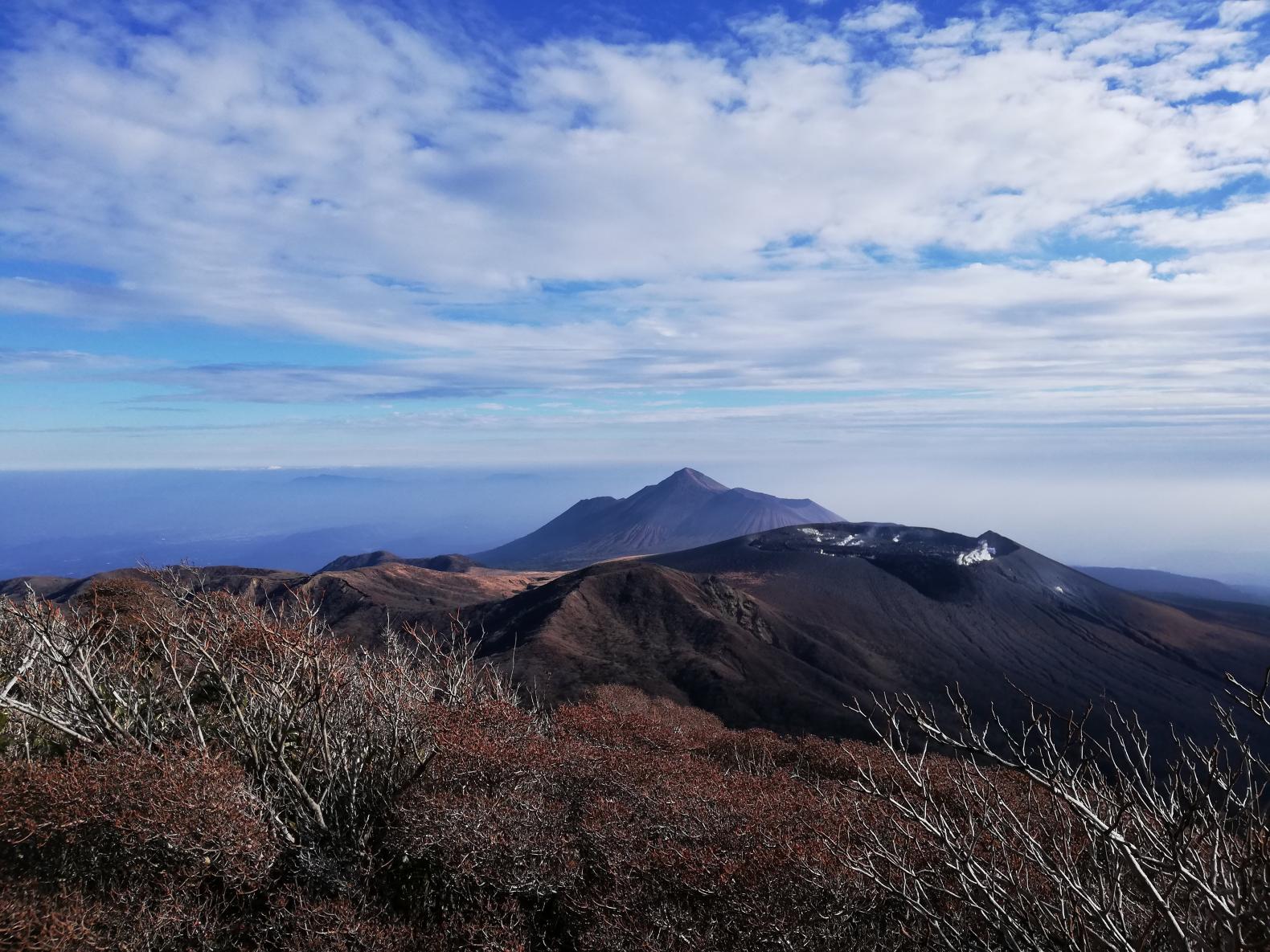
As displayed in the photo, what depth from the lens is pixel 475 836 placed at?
32.3 feet

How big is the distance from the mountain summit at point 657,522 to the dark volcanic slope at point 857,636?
85.0 m

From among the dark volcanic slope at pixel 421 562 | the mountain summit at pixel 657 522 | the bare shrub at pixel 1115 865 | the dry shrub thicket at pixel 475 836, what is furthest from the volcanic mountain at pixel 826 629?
the mountain summit at pixel 657 522

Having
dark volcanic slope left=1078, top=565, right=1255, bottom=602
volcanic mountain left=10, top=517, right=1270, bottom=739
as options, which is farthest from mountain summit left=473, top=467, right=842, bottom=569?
volcanic mountain left=10, top=517, right=1270, bottom=739

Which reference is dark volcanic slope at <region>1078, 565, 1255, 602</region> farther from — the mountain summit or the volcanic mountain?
the volcanic mountain

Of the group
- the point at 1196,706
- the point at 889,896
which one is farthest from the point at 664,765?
the point at 1196,706

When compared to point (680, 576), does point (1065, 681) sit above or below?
below

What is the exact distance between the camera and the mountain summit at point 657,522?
16112cm

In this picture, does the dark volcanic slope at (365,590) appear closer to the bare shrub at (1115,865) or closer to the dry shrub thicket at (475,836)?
the dry shrub thicket at (475,836)

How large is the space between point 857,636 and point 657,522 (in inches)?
4808

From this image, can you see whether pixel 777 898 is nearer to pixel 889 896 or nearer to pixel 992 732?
pixel 889 896

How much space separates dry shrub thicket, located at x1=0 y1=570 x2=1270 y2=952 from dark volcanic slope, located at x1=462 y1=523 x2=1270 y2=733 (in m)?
24.2

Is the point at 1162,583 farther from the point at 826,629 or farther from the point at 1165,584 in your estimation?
the point at 826,629

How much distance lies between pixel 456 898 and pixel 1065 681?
2007 inches

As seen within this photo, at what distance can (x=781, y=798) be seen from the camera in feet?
43.7
